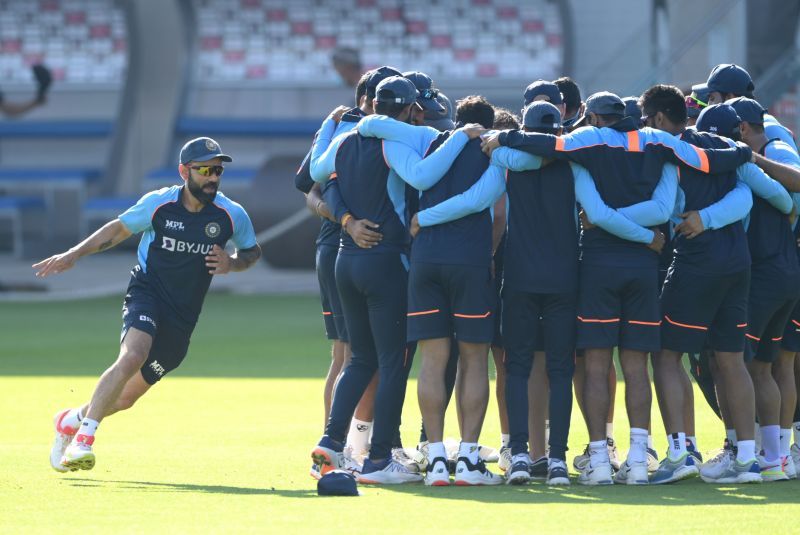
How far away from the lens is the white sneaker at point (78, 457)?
791 cm

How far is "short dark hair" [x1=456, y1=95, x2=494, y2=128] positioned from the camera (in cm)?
811

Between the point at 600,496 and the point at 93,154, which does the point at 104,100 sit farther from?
the point at 600,496

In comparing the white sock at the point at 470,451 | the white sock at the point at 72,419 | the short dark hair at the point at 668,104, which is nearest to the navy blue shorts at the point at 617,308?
the white sock at the point at 470,451

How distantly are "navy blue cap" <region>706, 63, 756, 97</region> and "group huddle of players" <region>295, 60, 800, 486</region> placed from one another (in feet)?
0.83

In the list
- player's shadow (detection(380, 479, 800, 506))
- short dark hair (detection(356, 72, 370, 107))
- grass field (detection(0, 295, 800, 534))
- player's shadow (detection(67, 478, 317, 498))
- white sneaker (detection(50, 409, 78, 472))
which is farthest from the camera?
short dark hair (detection(356, 72, 370, 107))

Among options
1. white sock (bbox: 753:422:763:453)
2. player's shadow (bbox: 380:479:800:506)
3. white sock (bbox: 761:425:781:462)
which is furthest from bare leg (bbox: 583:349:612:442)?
white sock (bbox: 753:422:763:453)

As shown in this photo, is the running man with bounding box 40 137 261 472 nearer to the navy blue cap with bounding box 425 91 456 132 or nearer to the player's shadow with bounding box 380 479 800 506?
the navy blue cap with bounding box 425 91 456 132

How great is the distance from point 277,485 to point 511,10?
848 inches

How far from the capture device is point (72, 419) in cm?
842

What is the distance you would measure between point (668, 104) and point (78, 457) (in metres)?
3.74

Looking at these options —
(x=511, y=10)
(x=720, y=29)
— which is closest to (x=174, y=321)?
(x=720, y=29)

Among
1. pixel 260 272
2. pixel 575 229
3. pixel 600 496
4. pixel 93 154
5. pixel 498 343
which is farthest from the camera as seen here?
pixel 93 154

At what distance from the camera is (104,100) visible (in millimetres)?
29281

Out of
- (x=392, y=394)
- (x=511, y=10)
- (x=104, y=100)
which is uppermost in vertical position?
(x=511, y=10)
